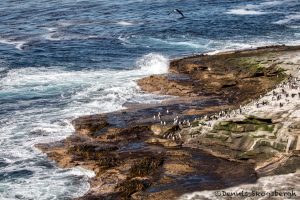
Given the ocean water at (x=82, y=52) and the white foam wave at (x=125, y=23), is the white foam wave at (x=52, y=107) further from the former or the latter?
the white foam wave at (x=125, y=23)

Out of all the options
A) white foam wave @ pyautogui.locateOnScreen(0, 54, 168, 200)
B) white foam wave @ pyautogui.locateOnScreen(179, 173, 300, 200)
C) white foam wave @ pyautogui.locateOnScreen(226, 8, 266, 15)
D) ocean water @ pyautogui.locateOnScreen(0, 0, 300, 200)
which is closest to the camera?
white foam wave @ pyautogui.locateOnScreen(179, 173, 300, 200)

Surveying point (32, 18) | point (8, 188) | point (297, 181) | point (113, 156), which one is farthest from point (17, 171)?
point (32, 18)

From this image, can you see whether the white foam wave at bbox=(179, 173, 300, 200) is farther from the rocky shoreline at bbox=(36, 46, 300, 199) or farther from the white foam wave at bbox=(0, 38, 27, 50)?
the white foam wave at bbox=(0, 38, 27, 50)

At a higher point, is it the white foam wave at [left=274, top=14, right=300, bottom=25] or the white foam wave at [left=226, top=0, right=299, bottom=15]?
the white foam wave at [left=226, top=0, right=299, bottom=15]

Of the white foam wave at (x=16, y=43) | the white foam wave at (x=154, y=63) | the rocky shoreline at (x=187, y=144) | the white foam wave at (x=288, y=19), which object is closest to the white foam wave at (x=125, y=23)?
the white foam wave at (x=16, y=43)

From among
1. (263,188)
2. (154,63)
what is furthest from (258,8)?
(263,188)

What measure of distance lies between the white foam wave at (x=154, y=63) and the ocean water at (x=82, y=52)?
16cm

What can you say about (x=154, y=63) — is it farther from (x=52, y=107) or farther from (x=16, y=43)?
(x=16, y=43)

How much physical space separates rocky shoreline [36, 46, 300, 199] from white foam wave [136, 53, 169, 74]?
11.9m

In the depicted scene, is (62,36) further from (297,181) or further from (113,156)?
(297,181)

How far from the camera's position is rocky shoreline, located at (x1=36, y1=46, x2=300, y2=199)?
3142cm

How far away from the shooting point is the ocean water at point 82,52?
3700 cm

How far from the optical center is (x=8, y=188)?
3309 centimetres

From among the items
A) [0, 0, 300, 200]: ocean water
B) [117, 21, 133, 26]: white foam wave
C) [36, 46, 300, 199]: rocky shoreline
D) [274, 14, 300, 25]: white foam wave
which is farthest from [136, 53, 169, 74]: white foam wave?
[274, 14, 300, 25]: white foam wave
